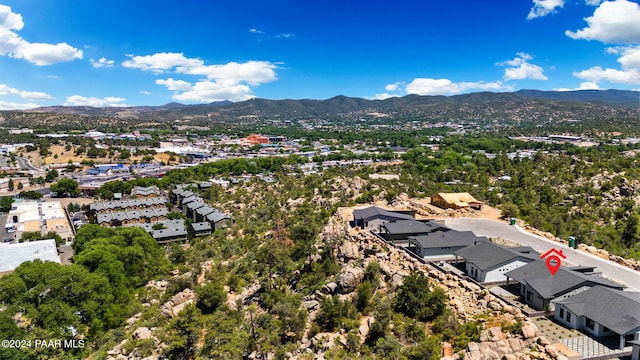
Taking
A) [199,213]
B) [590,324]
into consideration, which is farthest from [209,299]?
[199,213]

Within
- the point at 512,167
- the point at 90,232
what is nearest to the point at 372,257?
the point at 90,232

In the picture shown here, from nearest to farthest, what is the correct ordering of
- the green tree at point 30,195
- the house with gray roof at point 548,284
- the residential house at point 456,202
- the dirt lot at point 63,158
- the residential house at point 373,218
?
the house with gray roof at point 548,284, the residential house at point 373,218, the residential house at point 456,202, the green tree at point 30,195, the dirt lot at point 63,158

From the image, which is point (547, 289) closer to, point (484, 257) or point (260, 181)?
point (484, 257)

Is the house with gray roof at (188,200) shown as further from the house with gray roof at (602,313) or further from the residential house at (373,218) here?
the house with gray roof at (602,313)

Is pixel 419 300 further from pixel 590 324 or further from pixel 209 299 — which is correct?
pixel 209 299

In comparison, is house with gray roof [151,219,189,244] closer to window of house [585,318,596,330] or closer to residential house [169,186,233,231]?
residential house [169,186,233,231]

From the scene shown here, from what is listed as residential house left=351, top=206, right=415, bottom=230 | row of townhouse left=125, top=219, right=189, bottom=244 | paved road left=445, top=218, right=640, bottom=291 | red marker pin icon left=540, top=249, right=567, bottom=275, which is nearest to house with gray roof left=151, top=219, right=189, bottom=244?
row of townhouse left=125, top=219, right=189, bottom=244

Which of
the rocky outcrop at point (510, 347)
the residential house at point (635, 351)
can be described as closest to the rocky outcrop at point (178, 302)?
the rocky outcrop at point (510, 347)
